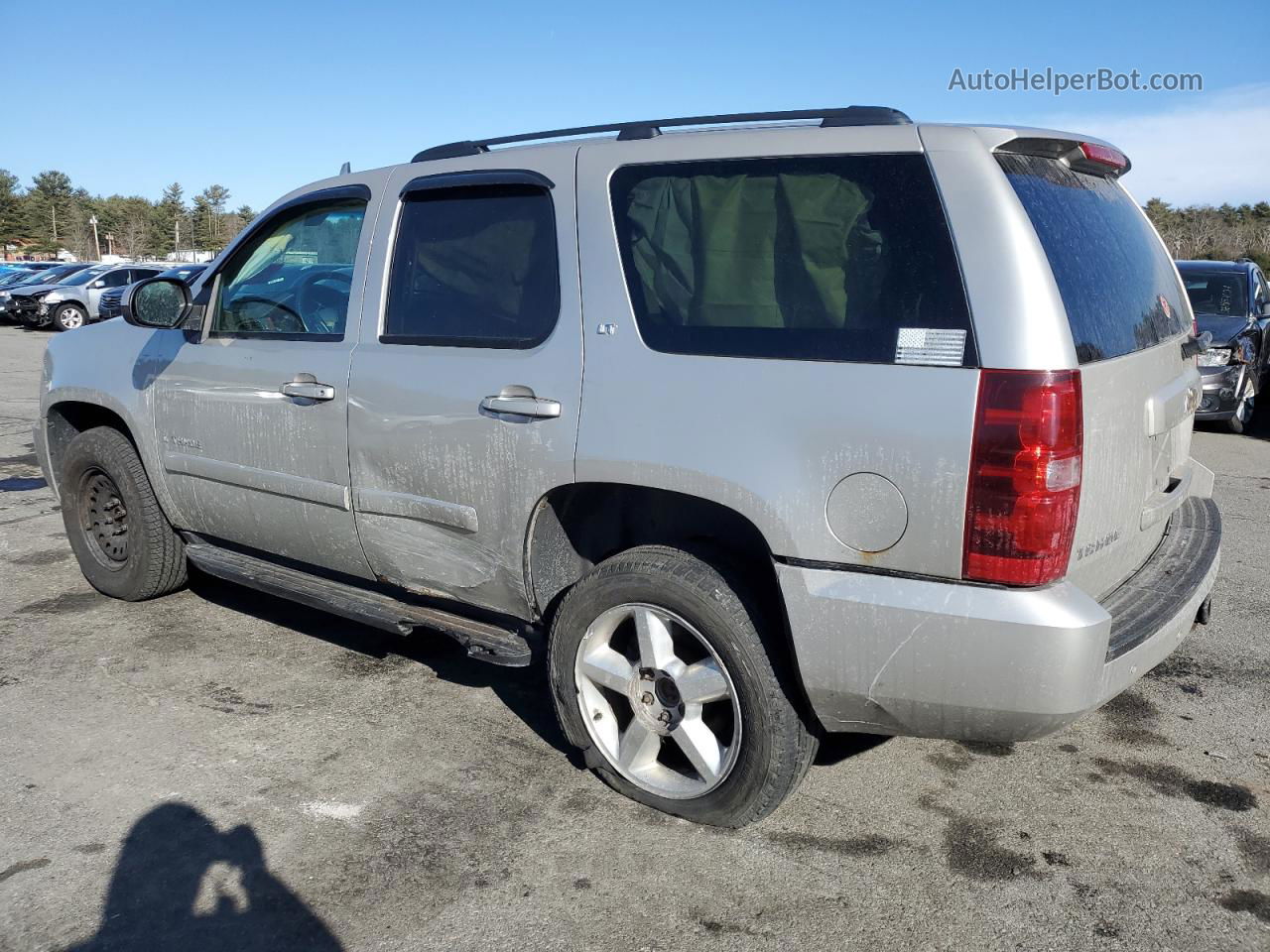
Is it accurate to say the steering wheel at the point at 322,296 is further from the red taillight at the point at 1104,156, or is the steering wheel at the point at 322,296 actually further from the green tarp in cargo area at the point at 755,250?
the red taillight at the point at 1104,156

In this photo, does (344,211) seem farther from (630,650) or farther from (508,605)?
(630,650)

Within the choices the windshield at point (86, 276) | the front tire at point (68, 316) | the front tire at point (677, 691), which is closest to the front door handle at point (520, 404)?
the front tire at point (677, 691)

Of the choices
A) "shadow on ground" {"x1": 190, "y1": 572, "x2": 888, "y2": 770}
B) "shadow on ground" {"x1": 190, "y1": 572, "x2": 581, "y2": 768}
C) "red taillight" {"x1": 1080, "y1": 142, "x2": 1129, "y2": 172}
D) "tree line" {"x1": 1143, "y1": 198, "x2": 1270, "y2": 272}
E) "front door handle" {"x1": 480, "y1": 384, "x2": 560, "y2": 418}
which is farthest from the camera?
"tree line" {"x1": 1143, "y1": 198, "x2": 1270, "y2": 272}

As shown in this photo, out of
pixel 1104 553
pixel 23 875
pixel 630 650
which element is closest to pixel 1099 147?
pixel 1104 553

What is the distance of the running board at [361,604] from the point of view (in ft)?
11.8

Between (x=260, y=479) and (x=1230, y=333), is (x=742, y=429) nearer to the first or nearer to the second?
(x=260, y=479)

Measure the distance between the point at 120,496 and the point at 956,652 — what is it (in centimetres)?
405

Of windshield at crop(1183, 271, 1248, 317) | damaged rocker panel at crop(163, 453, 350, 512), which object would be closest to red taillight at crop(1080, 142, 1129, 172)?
damaged rocker panel at crop(163, 453, 350, 512)

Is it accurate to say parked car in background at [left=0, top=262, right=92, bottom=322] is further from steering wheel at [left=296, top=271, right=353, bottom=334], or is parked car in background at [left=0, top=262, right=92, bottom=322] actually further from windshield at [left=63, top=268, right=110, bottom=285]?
steering wheel at [left=296, top=271, right=353, bottom=334]

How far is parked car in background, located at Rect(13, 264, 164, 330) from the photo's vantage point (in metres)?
25.7

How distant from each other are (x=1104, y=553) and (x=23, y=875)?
306 cm

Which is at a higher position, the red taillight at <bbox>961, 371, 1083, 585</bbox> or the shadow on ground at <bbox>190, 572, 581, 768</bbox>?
the red taillight at <bbox>961, 371, 1083, 585</bbox>

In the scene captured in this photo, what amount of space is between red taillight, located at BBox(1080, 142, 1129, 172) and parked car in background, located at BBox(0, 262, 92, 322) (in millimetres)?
27833

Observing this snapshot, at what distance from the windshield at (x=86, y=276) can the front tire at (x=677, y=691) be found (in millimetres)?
27341
